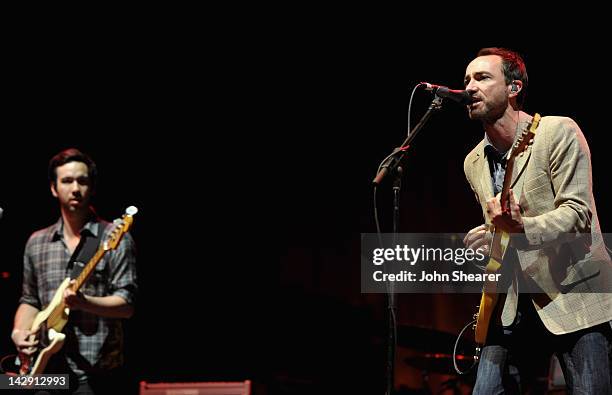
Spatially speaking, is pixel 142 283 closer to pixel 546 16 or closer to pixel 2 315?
pixel 2 315

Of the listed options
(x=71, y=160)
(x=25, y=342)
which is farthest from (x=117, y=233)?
(x=25, y=342)

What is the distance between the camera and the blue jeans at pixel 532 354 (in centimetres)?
267

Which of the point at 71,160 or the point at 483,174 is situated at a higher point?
the point at 71,160

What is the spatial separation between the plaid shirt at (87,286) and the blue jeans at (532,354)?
1.93 m

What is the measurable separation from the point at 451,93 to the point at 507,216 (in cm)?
58

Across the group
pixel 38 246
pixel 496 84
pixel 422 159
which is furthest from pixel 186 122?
pixel 496 84

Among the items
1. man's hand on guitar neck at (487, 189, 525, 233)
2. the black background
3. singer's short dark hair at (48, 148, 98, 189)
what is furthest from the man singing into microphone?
the black background

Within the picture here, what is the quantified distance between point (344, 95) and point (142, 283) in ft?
7.32

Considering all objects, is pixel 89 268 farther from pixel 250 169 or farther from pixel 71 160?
pixel 250 169

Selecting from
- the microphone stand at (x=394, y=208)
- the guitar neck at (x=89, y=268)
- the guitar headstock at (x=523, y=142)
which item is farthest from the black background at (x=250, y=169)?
the microphone stand at (x=394, y=208)

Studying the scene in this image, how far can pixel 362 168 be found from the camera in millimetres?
6691

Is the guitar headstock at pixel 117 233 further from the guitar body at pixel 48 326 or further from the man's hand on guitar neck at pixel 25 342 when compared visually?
the man's hand on guitar neck at pixel 25 342

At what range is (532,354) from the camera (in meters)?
2.85

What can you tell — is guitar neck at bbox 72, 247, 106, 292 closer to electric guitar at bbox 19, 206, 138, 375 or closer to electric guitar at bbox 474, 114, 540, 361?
electric guitar at bbox 19, 206, 138, 375
